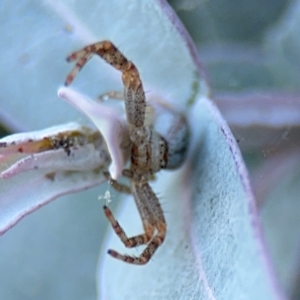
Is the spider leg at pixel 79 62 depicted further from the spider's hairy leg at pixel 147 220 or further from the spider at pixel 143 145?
the spider's hairy leg at pixel 147 220

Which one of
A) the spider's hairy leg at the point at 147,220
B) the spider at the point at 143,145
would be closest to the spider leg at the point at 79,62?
the spider at the point at 143,145

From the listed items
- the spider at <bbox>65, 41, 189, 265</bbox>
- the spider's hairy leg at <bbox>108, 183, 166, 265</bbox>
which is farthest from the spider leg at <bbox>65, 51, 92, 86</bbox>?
the spider's hairy leg at <bbox>108, 183, 166, 265</bbox>

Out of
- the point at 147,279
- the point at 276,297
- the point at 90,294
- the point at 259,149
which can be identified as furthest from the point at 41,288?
the point at 276,297

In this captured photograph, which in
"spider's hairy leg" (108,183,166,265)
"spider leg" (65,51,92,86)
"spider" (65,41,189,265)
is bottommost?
"spider's hairy leg" (108,183,166,265)

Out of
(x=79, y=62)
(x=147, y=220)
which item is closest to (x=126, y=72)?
(x=79, y=62)

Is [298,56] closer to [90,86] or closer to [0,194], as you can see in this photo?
[90,86]

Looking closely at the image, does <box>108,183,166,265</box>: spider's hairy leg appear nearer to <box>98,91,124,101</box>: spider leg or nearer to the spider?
the spider
